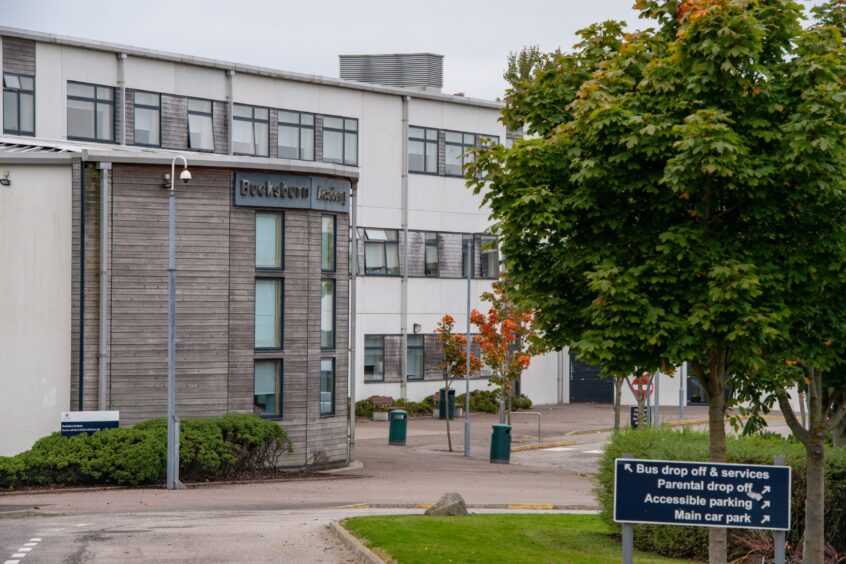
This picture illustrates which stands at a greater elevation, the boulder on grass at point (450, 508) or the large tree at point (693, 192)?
the large tree at point (693, 192)

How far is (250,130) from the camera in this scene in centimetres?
4778

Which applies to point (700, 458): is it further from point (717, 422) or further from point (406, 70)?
point (406, 70)

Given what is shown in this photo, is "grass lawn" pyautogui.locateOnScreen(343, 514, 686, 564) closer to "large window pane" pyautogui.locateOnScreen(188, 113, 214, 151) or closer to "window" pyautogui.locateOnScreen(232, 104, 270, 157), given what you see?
"large window pane" pyautogui.locateOnScreen(188, 113, 214, 151)

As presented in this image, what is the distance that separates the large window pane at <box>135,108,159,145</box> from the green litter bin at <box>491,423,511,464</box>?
17521 mm

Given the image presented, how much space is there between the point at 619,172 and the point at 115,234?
1716 cm

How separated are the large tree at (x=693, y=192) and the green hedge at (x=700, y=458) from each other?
4.90 m

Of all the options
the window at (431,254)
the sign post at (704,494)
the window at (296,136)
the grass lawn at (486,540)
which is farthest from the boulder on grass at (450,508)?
the window at (431,254)

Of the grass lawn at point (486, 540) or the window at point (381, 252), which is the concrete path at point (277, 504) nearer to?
the grass lawn at point (486, 540)

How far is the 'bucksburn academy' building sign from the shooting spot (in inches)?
1152

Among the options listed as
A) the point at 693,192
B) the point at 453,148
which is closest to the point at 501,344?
the point at 453,148

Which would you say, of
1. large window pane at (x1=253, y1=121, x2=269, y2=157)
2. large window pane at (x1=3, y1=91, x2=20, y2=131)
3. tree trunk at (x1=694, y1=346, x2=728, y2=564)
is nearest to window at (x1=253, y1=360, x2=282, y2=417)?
large window pane at (x1=3, y1=91, x2=20, y2=131)

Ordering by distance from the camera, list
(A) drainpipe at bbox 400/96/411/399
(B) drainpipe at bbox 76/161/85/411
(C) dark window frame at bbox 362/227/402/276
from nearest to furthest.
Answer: (B) drainpipe at bbox 76/161/85/411
(C) dark window frame at bbox 362/227/402/276
(A) drainpipe at bbox 400/96/411/399

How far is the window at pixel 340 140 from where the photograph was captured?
49938 mm

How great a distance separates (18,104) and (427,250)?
18.3m
